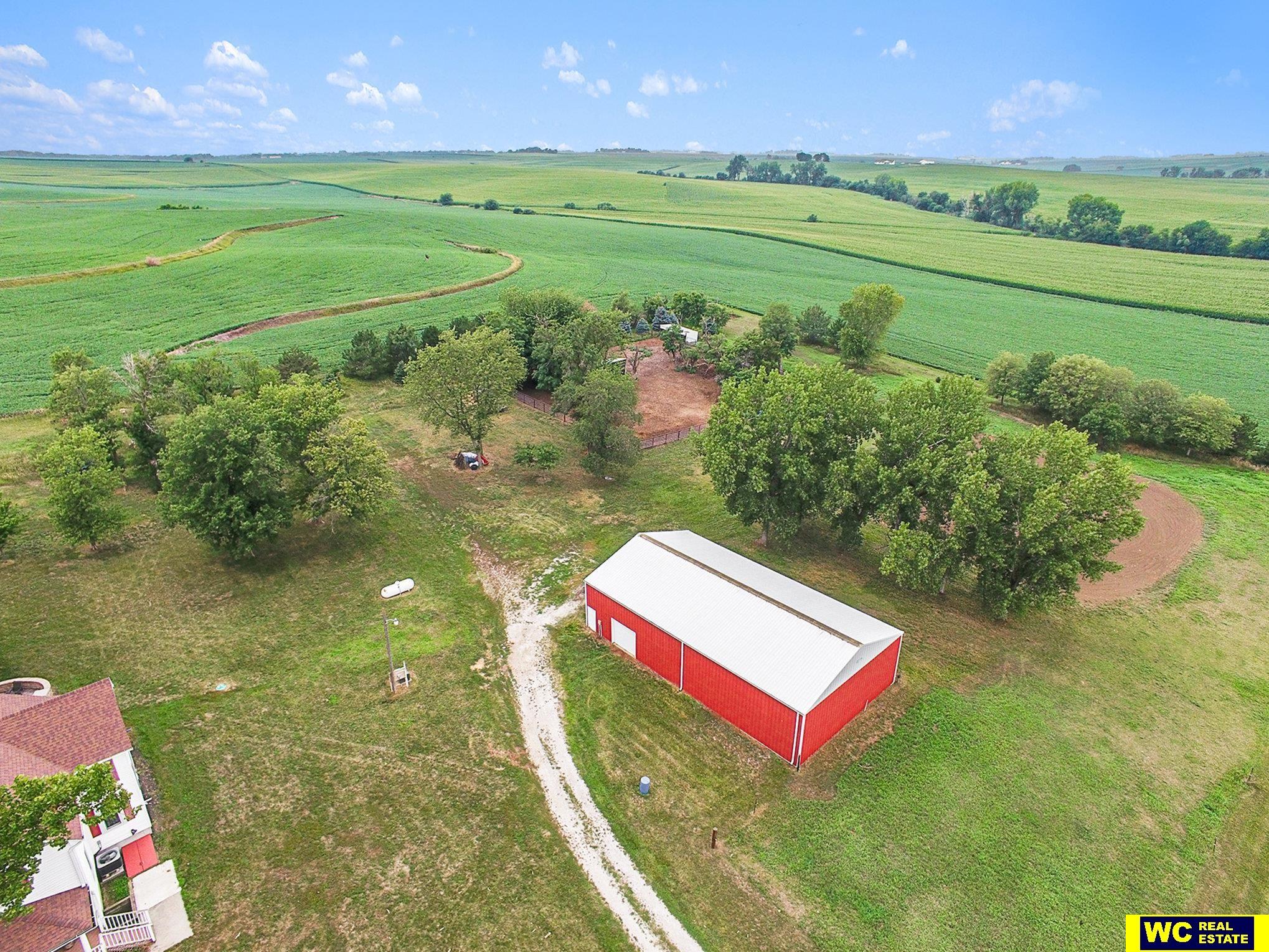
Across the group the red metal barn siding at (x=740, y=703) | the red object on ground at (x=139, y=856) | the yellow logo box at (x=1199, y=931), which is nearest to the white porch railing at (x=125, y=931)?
the red object on ground at (x=139, y=856)

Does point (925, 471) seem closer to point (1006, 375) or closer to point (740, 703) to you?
point (740, 703)

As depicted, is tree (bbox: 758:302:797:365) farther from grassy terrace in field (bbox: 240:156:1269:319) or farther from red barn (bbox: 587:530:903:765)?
grassy terrace in field (bbox: 240:156:1269:319)

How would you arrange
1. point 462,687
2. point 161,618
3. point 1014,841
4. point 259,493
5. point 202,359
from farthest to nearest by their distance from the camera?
point 202,359 → point 259,493 → point 161,618 → point 462,687 → point 1014,841

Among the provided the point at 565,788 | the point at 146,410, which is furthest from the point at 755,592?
the point at 146,410

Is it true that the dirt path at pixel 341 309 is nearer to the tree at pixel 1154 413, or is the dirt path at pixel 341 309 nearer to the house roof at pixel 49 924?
the house roof at pixel 49 924

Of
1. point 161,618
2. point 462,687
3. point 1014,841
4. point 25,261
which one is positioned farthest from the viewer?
point 25,261

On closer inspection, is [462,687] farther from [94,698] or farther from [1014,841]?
[1014,841]

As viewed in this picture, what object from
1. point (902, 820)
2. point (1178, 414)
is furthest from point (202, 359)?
point (1178, 414)

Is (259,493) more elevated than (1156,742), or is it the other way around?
(259,493)

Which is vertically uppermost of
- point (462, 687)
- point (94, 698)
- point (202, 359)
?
point (202, 359)
